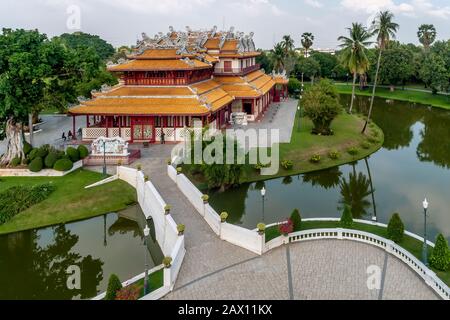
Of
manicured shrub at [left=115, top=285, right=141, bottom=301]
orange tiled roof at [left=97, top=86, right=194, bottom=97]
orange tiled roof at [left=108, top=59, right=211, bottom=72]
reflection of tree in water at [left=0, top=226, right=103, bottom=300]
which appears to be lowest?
reflection of tree in water at [left=0, top=226, right=103, bottom=300]

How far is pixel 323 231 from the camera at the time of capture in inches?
867

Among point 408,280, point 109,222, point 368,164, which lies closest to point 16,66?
point 109,222

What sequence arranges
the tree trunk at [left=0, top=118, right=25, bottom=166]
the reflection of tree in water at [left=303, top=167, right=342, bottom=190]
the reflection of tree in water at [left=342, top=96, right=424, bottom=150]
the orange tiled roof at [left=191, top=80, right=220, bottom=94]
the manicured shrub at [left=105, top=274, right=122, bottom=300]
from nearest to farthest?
1. the manicured shrub at [left=105, top=274, right=122, bottom=300]
2. the tree trunk at [left=0, top=118, right=25, bottom=166]
3. the reflection of tree in water at [left=303, top=167, right=342, bottom=190]
4. the orange tiled roof at [left=191, top=80, right=220, bottom=94]
5. the reflection of tree in water at [left=342, top=96, right=424, bottom=150]

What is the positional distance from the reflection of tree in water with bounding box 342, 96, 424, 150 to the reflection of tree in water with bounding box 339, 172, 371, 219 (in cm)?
1389

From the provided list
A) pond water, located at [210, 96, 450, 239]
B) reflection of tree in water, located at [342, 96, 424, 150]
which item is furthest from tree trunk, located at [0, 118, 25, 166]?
reflection of tree in water, located at [342, 96, 424, 150]

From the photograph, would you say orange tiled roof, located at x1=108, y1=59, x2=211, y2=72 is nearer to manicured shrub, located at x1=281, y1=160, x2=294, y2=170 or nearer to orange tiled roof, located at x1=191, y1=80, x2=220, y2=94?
orange tiled roof, located at x1=191, y1=80, x2=220, y2=94

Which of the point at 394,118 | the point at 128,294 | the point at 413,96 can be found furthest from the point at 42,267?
the point at 413,96

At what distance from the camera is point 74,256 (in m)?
23.1

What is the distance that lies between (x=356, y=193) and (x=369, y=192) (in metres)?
1.07

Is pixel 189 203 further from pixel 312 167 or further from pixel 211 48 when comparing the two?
pixel 211 48

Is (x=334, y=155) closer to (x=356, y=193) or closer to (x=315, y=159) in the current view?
(x=315, y=159)

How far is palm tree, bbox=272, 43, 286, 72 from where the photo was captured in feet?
274

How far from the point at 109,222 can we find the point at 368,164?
83.4 feet
